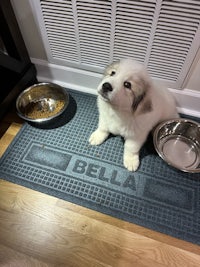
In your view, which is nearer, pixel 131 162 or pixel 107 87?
pixel 107 87

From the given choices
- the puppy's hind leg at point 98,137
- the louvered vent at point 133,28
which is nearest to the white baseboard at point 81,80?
the louvered vent at point 133,28

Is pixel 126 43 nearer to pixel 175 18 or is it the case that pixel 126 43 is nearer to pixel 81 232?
pixel 175 18

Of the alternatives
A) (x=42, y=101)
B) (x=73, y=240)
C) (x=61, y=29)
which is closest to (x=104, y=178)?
(x=73, y=240)

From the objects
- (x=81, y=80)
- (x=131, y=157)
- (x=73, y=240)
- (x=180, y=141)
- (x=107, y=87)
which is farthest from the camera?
(x=81, y=80)

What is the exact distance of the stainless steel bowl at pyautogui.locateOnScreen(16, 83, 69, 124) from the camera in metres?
1.74

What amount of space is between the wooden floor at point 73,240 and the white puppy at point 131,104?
15.3 inches

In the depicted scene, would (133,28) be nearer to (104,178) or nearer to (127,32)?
(127,32)

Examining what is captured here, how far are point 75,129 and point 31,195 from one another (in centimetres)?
53

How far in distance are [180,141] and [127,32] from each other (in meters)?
0.77

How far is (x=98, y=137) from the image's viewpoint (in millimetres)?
1628

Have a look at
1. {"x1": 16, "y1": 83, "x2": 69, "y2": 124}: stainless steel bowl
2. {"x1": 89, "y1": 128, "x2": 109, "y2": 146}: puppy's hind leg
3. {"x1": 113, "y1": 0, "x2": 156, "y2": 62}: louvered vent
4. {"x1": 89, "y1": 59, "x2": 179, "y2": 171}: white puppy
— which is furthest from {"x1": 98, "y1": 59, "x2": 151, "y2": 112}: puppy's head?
{"x1": 16, "y1": 83, "x2": 69, "y2": 124}: stainless steel bowl

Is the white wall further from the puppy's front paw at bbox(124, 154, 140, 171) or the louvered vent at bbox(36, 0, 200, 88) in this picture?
the puppy's front paw at bbox(124, 154, 140, 171)

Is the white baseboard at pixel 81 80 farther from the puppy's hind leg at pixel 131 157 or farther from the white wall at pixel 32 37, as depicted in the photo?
the puppy's hind leg at pixel 131 157

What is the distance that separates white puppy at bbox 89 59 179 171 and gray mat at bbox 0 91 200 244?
0.12m
